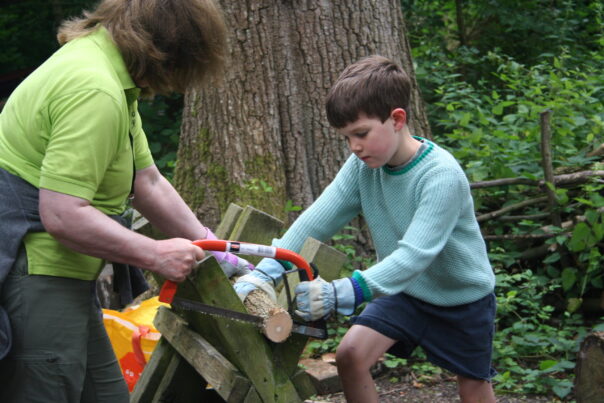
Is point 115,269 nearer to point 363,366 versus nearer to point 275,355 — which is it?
point 275,355

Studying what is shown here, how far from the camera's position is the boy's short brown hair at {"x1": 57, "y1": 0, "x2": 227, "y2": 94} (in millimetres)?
2293

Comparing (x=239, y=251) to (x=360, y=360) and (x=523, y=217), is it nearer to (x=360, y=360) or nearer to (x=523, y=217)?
(x=360, y=360)

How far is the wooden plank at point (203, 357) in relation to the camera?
2539 mm

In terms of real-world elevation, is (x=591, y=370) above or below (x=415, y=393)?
above

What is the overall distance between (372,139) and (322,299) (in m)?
0.60

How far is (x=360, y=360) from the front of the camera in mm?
2725

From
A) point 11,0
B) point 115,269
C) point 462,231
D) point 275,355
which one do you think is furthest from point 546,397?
point 11,0

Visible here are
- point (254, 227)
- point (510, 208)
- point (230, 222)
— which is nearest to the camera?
point (254, 227)

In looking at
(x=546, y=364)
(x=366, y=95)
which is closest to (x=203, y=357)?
(x=366, y=95)

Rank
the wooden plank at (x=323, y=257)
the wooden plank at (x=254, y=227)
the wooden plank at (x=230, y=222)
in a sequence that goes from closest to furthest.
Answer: the wooden plank at (x=323, y=257), the wooden plank at (x=254, y=227), the wooden plank at (x=230, y=222)

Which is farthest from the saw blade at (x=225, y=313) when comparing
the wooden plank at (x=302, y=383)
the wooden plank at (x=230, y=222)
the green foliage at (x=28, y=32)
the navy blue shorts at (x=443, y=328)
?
the green foliage at (x=28, y=32)

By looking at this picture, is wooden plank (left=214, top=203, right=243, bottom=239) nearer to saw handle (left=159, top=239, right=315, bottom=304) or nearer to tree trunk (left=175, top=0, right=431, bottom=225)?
saw handle (left=159, top=239, right=315, bottom=304)

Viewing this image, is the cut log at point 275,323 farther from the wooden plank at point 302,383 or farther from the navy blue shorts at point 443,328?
the navy blue shorts at point 443,328

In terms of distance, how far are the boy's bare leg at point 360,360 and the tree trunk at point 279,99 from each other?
2.11 metres
